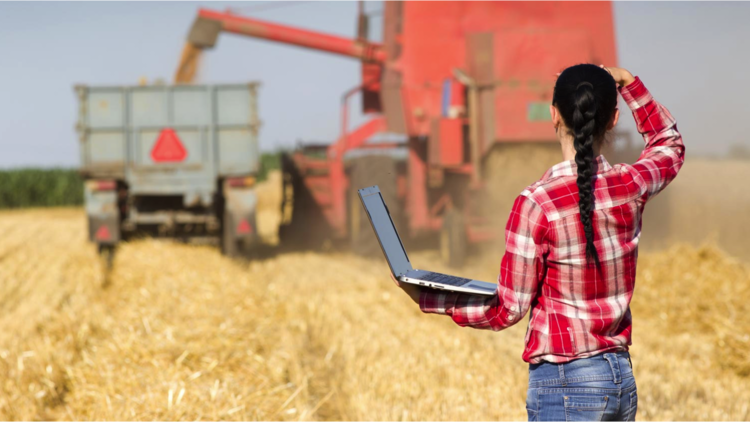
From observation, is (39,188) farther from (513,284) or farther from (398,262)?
(513,284)

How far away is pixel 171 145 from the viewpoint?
10141mm

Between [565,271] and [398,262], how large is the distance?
0.41 metres

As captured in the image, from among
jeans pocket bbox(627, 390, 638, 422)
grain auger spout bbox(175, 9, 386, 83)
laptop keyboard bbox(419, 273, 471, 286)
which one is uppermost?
grain auger spout bbox(175, 9, 386, 83)

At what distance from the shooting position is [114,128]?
1005cm

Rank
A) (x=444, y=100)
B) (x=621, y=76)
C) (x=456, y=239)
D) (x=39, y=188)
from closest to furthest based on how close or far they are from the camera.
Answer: (x=621, y=76)
(x=456, y=239)
(x=444, y=100)
(x=39, y=188)

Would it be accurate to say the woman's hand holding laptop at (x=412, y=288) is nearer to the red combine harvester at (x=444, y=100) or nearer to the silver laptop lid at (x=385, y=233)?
the silver laptop lid at (x=385, y=233)

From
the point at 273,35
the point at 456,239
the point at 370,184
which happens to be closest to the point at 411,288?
the point at 456,239

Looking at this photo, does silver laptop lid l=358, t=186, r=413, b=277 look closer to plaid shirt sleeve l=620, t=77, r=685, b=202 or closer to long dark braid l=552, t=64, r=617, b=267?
long dark braid l=552, t=64, r=617, b=267

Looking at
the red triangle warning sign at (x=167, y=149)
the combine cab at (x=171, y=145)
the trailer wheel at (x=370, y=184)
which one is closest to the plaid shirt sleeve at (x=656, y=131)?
the trailer wheel at (x=370, y=184)

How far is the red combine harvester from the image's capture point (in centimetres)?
841

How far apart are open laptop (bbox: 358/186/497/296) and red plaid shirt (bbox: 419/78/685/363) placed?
1.7 inches

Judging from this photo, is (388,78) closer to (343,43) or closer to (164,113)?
(343,43)

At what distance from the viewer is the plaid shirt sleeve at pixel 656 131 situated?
210 cm

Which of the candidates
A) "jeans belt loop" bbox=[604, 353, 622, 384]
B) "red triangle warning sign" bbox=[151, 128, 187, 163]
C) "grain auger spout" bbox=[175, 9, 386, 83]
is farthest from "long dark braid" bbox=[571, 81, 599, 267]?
"grain auger spout" bbox=[175, 9, 386, 83]
